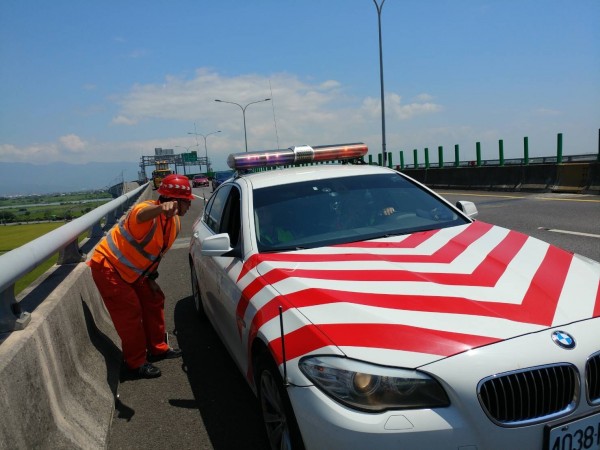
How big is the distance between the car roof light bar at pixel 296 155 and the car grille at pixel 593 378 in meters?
3.75

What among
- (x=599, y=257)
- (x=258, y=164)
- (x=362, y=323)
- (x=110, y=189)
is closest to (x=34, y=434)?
(x=362, y=323)

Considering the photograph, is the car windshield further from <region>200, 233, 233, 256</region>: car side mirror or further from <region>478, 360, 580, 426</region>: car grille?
<region>478, 360, 580, 426</region>: car grille

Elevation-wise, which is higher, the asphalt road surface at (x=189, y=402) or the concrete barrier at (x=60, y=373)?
the concrete barrier at (x=60, y=373)

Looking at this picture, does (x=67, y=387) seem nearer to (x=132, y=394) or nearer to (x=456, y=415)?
(x=132, y=394)

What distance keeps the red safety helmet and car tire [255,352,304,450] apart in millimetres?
1831

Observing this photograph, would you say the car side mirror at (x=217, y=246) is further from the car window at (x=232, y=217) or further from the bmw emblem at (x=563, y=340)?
the bmw emblem at (x=563, y=340)

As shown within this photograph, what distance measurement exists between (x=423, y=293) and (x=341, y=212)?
150cm

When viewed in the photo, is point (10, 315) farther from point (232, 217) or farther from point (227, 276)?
point (232, 217)

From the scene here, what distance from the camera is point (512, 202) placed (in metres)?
15.2

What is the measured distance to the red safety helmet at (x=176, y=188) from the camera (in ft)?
13.8

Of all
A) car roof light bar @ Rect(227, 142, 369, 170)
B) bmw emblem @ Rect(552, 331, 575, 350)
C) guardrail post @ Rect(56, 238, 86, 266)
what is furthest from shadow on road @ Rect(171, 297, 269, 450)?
car roof light bar @ Rect(227, 142, 369, 170)

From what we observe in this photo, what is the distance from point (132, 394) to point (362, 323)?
247 cm

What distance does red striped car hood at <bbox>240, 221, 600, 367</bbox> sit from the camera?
7.25 ft

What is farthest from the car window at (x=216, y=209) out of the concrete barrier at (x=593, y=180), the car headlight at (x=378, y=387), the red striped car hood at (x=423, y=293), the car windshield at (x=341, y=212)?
the concrete barrier at (x=593, y=180)
